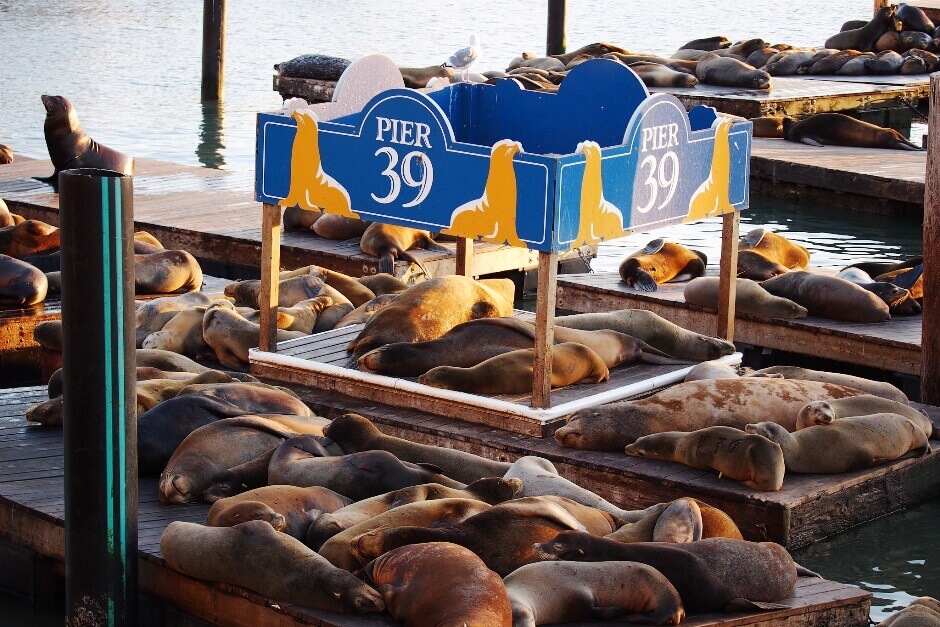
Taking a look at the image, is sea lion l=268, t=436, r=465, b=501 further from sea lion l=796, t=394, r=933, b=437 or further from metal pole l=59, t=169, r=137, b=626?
sea lion l=796, t=394, r=933, b=437

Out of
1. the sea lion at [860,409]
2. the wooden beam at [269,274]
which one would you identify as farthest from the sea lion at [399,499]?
the wooden beam at [269,274]

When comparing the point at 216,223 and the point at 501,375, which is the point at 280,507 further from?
the point at 216,223

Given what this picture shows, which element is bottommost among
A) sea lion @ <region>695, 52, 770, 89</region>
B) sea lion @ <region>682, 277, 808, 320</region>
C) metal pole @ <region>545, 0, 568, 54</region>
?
sea lion @ <region>682, 277, 808, 320</region>

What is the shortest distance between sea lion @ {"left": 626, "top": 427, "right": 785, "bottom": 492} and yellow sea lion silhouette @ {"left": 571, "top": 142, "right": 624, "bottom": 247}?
0.91 m

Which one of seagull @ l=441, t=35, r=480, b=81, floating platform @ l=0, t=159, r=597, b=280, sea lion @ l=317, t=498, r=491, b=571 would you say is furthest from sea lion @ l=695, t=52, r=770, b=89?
sea lion @ l=317, t=498, r=491, b=571

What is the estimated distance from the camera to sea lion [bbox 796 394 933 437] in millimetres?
6637

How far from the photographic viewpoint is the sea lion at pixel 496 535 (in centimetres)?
484

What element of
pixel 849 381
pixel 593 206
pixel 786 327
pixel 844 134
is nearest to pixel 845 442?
pixel 849 381

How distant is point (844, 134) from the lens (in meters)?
16.4

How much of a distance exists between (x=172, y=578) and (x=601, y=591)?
4.93 ft

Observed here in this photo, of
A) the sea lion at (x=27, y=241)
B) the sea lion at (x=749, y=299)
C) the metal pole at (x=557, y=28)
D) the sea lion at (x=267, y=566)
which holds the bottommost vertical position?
the sea lion at (x=267, y=566)

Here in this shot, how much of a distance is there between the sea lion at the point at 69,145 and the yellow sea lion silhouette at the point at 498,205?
5.70 meters

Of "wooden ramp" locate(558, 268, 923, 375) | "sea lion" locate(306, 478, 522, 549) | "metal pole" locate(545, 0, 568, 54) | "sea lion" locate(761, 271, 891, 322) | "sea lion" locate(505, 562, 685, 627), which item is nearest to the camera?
"sea lion" locate(505, 562, 685, 627)

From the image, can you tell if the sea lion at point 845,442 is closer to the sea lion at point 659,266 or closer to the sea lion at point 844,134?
the sea lion at point 659,266
